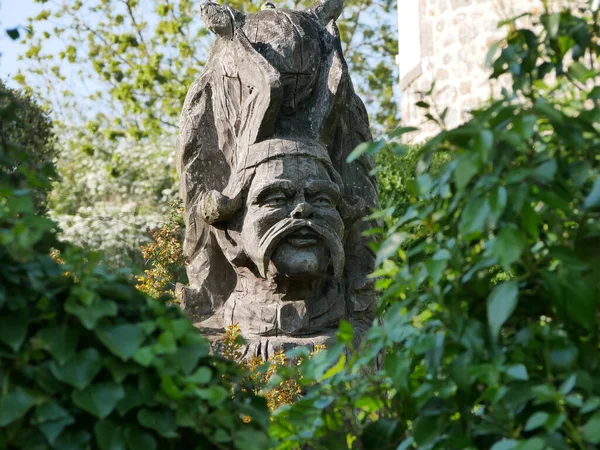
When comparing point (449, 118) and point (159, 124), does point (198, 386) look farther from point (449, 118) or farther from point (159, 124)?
point (159, 124)

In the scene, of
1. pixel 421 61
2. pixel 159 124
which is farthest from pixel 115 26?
pixel 421 61

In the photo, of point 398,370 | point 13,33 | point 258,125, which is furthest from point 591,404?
point 258,125

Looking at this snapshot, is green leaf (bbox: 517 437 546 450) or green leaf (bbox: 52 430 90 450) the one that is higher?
green leaf (bbox: 517 437 546 450)

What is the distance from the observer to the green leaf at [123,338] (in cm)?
211

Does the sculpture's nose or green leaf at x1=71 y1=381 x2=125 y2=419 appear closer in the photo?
green leaf at x1=71 y1=381 x2=125 y2=419

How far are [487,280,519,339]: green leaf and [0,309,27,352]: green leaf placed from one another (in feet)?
3.01

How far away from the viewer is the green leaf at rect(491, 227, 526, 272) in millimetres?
2098

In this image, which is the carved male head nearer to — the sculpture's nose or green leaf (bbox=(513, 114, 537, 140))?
the sculpture's nose

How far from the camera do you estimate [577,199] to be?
231cm

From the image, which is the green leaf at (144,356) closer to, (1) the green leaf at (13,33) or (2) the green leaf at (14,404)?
(2) the green leaf at (14,404)

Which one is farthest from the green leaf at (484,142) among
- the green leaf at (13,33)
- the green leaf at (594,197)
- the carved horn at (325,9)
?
the carved horn at (325,9)

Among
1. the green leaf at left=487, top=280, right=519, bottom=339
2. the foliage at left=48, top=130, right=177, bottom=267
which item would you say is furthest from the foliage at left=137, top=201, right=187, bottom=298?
the foliage at left=48, top=130, right=177, bottom=267

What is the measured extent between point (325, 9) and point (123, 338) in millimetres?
3737

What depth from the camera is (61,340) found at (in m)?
2.13
